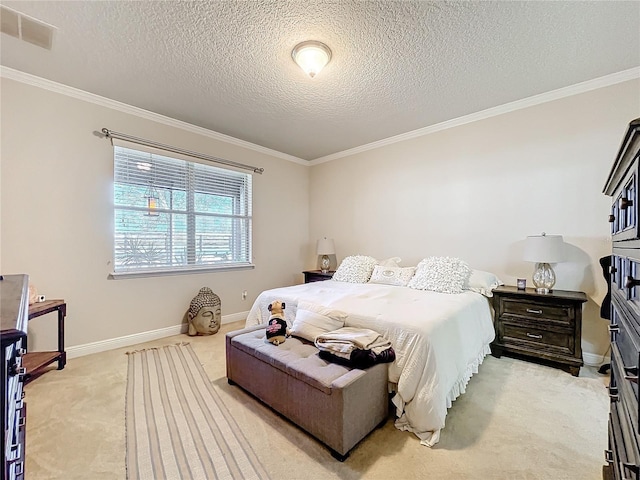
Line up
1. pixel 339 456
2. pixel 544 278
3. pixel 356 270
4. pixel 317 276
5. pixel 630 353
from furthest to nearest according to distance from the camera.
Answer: pixel 317 276, pixel 356 270, pixel 544 278, pixel 339 456, pixel 630 353

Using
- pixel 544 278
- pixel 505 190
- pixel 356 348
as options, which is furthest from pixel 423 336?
pixel 505 190

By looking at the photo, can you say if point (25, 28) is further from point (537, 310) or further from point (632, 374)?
point (537, 310)

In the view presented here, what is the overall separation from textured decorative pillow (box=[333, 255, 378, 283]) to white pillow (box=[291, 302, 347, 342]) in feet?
4.71

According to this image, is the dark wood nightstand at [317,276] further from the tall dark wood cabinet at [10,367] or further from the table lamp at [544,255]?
the tall dark wood cabinet at [10,367]

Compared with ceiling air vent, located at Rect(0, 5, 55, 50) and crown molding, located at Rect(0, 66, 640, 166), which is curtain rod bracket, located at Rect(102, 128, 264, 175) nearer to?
crown molding, located at Rect(0, 66, 640, 166)

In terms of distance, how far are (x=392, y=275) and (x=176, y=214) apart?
2775 mm

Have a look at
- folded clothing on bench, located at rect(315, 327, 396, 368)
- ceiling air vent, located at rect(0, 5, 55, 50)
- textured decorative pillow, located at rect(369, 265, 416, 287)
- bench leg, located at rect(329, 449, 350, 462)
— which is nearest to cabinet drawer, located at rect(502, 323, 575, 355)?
textured decorative pillow, located at rect(369, 265, 416, 287)

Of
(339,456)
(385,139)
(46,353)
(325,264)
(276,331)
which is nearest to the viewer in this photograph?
(339,456)

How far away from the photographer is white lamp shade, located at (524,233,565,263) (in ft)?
8.48

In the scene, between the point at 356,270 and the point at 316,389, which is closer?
the point at 316,389

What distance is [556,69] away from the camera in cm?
247

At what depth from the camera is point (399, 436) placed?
1718 mm

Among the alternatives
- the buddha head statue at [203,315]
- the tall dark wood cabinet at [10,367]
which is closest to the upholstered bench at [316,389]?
the tall dark wood cabinet at [10,367]

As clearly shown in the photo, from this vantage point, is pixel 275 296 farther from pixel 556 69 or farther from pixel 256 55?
pixel 556 69
